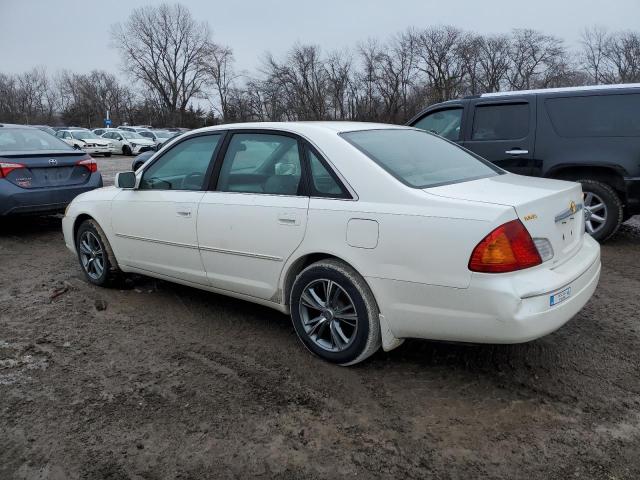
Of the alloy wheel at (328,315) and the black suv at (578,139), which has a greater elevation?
the black suv at (578,139)

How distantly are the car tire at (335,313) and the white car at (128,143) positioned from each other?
29376 millimetres

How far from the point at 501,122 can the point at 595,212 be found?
5.07 feet

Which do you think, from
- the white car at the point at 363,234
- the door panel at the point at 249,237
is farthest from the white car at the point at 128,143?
the door panel at the point at 249,237

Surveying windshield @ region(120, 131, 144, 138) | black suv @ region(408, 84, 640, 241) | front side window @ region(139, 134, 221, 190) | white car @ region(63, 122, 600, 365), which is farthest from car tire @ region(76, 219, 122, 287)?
windshield @ region(120, 131, 144, 138)

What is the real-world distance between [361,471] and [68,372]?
2.02 meters

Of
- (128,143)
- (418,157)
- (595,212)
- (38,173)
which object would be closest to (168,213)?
(418,157)

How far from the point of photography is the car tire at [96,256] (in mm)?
4836

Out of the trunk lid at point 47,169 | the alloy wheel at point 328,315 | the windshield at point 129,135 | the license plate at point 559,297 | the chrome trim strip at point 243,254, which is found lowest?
the alloy wheel at point 328,315

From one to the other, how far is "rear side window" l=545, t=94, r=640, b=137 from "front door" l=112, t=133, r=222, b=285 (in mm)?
4228

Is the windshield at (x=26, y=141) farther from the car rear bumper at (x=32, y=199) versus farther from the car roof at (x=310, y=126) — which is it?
the car roof at (x=310, y=126)

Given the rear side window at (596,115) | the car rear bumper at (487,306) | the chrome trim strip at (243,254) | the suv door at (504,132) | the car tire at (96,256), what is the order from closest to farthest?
the car rear bumper at (487,306)
the chrome trim strip at (243,254)
the car tire at (96,256)
the rear side window at (596,115)
the suv door at (504,132)

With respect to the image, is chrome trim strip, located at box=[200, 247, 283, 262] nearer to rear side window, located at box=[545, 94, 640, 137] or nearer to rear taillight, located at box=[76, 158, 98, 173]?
rear side window, located at box=[545, 94, 640, 137]

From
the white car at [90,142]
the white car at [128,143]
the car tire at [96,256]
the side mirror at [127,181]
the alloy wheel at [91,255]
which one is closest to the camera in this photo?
the side mirror at [127,181]

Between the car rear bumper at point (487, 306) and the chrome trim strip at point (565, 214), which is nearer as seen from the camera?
the car rear bumper at point (487, 306)
